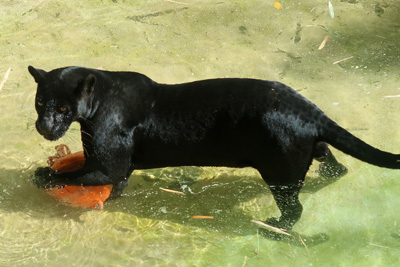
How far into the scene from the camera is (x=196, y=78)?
21.5 feet

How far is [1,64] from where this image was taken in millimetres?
6668

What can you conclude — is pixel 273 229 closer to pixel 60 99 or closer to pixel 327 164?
pixel 327 164

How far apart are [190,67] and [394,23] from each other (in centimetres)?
299

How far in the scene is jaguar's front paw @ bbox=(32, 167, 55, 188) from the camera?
488cm

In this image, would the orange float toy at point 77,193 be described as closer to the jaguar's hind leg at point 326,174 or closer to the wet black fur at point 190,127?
the wet black fur at point 190,127

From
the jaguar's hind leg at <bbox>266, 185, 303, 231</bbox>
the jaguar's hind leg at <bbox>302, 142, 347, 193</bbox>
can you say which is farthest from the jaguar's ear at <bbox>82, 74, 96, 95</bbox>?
the jaguar's hind leg at <bbox>302, 142, 347, 193</bbox>

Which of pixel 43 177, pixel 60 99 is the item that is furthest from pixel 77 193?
pixel 60 99

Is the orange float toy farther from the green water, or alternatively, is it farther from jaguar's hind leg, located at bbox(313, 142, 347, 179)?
jaguar's hind leg, located at bbox(313, 142, 347, 179)

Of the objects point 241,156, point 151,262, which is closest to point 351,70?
point 241,156

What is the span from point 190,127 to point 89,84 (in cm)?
94

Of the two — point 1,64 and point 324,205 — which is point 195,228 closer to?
point 324,205

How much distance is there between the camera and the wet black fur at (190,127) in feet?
14.0

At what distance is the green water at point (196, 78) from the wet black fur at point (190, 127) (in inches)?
16.3

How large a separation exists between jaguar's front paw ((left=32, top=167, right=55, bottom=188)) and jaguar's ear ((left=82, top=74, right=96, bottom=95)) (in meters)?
0.95
